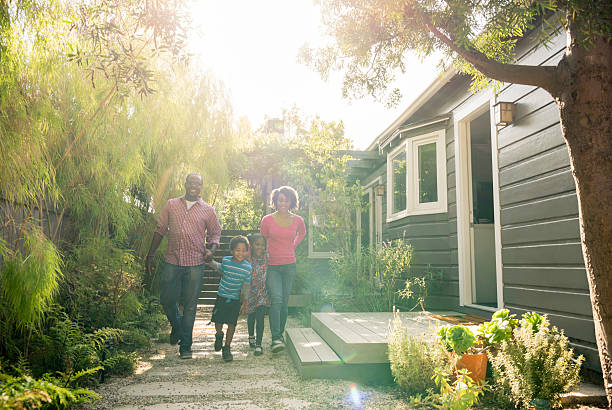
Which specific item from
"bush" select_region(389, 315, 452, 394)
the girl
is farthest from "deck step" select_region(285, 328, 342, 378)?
"bush" select_region(389, 315, 452, 394)

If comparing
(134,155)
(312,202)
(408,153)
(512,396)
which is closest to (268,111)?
(312,202)

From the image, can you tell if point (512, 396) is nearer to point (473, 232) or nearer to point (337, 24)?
point (337, 24)

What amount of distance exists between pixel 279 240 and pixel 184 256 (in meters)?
0.83

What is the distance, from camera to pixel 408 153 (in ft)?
20.4

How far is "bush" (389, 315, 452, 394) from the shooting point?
109 inches

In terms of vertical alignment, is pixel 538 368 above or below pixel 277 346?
above

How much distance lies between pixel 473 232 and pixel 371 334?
7.38ft

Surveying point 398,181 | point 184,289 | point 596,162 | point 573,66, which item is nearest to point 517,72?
point 573,66

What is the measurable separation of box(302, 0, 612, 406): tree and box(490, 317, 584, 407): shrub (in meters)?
0.37

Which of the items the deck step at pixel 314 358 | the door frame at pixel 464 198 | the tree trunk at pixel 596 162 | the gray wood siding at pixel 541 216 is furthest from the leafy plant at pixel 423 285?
the tree trunk at pixel 596 162

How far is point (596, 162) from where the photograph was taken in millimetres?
1928

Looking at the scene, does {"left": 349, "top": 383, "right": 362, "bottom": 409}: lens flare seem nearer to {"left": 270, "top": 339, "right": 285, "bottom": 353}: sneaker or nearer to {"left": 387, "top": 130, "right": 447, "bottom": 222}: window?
{"left": 270, "top": 339, "right": 285, "bottom": 353}: sneaker

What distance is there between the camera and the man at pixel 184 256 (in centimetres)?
388

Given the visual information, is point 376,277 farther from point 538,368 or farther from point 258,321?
point 538,368
